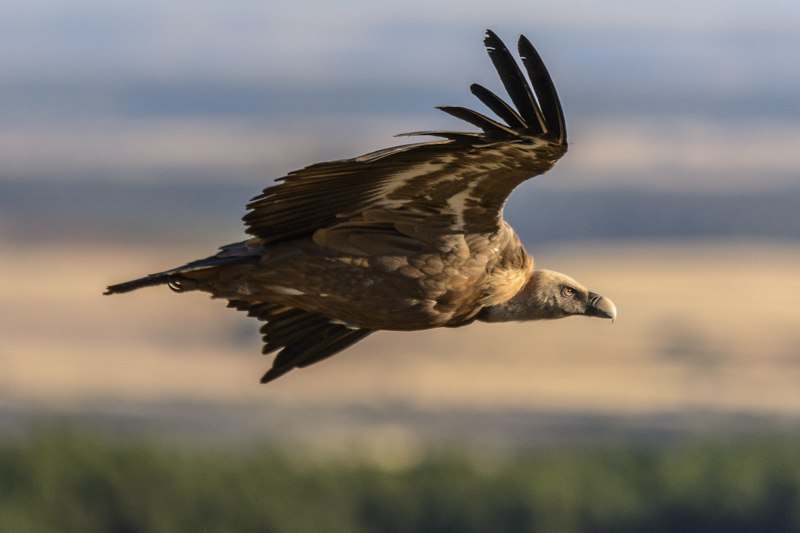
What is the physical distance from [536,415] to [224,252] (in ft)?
183

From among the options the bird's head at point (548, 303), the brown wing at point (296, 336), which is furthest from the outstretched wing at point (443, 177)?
the brown wing at point (296, 336)

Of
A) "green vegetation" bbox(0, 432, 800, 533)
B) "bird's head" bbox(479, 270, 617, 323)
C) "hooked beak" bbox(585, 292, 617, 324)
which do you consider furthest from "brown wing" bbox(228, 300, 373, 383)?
"green vegetation" bbox(0, 432, 800, 533)

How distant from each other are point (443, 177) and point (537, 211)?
79.1 m

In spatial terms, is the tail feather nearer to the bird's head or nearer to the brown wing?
the brown wing

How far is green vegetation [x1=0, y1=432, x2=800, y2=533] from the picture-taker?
2347 inches

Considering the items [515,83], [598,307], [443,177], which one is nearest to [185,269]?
[443,177]

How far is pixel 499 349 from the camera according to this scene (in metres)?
65.8

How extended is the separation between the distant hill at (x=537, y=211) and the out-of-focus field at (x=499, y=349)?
516 centimetres

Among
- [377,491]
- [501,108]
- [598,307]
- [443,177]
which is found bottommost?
[377,491]

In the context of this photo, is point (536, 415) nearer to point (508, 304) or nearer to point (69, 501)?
point (69, 501)

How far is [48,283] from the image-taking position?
71750 mm

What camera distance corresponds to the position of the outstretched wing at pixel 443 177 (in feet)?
24.5

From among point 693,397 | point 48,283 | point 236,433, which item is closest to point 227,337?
point 236,433

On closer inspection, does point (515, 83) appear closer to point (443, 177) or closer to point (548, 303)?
point (443, 177)
